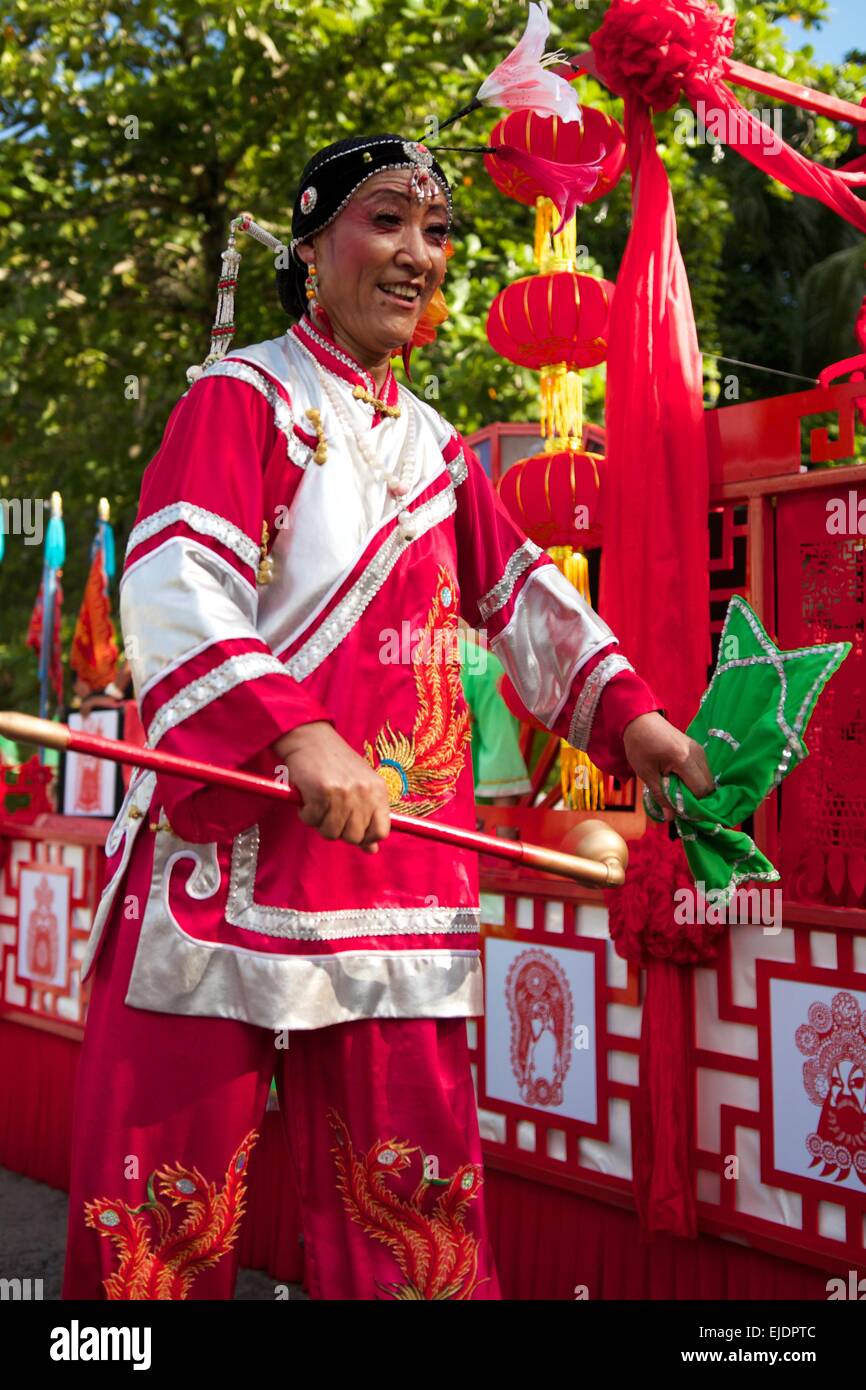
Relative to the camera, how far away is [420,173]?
6.72 ft

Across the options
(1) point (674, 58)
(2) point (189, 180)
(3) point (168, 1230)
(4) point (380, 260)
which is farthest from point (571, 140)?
(2) point (189, 180)

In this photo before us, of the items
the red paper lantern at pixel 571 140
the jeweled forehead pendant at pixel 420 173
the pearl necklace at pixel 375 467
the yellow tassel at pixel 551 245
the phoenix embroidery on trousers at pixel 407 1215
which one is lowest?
the phoenix embroidery on trousers at pixel 407 1215

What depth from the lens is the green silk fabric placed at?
6.14 feet

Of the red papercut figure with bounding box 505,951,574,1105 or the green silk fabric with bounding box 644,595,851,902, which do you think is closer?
the green silk fabric with bounding box 644,595,851,902

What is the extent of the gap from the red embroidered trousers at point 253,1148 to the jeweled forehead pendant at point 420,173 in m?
1.08

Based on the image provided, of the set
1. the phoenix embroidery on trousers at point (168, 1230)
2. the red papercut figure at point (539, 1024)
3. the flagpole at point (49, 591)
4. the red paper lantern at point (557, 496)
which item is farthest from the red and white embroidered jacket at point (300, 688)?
the flagpole at point (49, 591)

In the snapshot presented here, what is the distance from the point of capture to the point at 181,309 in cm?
961

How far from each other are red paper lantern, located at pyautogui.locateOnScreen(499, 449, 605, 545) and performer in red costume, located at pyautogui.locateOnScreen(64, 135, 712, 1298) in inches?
65.3

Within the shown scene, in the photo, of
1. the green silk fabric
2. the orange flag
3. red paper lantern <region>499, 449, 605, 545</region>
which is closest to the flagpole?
the orange flag

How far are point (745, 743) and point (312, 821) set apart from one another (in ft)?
2.07

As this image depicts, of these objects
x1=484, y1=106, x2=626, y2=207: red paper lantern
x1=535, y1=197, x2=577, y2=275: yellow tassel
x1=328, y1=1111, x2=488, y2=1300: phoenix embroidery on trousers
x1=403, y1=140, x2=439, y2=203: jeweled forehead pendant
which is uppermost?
x1=484, y1=106, x2=626, y2=207: red paper lantern

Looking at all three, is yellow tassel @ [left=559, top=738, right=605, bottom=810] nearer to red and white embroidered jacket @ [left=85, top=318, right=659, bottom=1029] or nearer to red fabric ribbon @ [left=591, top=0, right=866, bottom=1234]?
red fabric ribbon @ [left=591, top=0, right=866, bottom=1234]

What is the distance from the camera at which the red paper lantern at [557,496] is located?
12.4 feet

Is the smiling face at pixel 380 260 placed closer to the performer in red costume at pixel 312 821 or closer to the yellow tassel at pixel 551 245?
the performer in red costume at pixel 312 821
